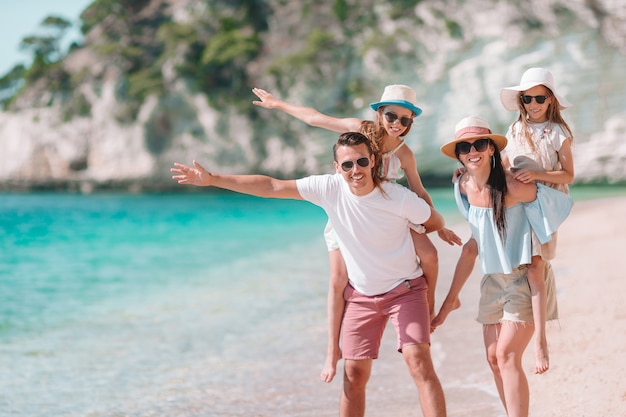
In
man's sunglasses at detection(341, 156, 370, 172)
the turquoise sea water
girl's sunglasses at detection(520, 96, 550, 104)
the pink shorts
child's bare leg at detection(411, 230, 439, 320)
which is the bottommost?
the turquoise sea water

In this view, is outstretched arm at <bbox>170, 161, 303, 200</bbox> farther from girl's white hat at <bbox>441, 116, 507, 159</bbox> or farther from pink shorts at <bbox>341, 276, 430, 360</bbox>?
girl's white hat at <bbox>441, 116, 507, 159</bbox>

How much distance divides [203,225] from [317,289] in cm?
1330

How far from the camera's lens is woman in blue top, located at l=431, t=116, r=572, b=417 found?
3402mm

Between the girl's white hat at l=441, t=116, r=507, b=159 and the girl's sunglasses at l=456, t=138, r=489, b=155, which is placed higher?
the girl's white hat at l=441, t=116, r=507, b=159

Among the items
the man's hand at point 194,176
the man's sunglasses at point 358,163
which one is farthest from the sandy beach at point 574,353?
the man's hand at point 194,176

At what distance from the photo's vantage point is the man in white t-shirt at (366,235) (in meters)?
3.50

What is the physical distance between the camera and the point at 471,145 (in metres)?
3.50

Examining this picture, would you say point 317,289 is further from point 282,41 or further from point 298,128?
point 282,41

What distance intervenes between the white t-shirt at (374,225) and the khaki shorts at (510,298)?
0.38 m

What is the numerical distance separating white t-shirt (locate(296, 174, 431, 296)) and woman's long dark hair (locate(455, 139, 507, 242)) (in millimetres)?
340

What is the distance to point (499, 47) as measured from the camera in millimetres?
31891

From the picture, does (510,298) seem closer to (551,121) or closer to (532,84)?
(551,121)

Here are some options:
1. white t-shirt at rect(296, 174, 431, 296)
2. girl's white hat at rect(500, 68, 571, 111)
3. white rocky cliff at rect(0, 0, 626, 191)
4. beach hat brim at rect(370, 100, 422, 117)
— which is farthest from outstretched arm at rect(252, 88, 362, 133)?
white rocky cliff at rect(0, 0, 626, 191)

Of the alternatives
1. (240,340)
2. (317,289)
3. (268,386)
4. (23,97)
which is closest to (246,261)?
(317,289)
